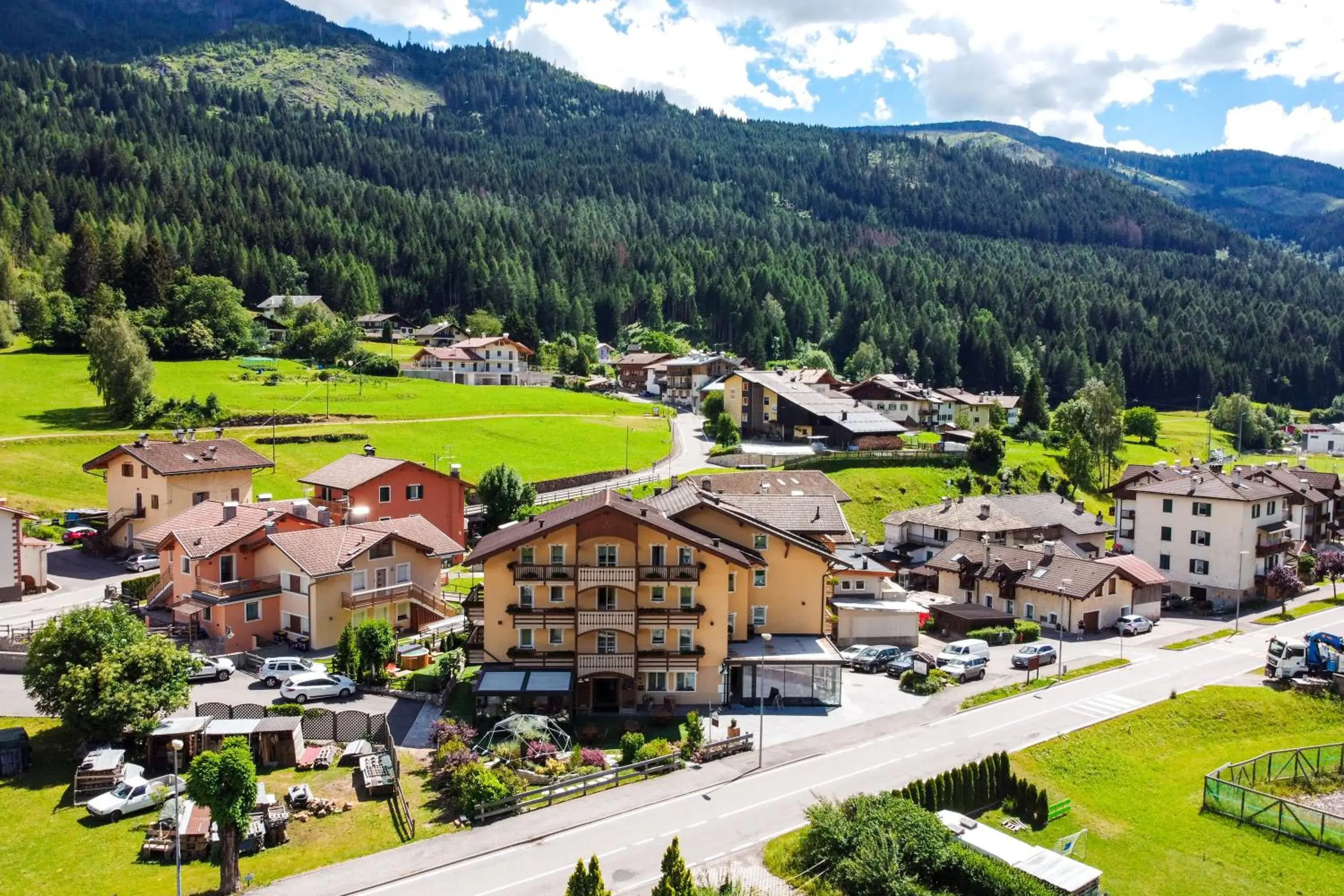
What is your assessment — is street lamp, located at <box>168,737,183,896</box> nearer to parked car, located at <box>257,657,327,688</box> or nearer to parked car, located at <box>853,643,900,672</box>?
parked car, located at <box>257,657,327,688</box>

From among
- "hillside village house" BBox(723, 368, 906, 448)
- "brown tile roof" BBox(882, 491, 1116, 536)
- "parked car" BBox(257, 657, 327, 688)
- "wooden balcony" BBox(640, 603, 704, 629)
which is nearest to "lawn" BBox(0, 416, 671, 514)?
"hillside village house" BBox(723, 368, 906, 448)

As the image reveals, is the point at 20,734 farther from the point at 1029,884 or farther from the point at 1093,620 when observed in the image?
the point at 1093,620

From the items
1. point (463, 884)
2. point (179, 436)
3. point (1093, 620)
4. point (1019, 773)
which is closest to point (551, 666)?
point (463, 884)

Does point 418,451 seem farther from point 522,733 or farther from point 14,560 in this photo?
point 522,733

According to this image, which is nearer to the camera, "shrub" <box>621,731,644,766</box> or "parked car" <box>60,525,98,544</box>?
"shrub" <box>621,731,644,766</box>

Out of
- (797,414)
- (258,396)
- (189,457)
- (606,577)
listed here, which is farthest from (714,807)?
(797,414)

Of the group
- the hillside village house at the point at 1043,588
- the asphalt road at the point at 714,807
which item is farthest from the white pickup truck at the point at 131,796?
the hillside village house at the point at 1043,588

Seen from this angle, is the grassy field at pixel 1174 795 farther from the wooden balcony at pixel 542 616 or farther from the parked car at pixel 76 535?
the parked car at pixel 76 535
